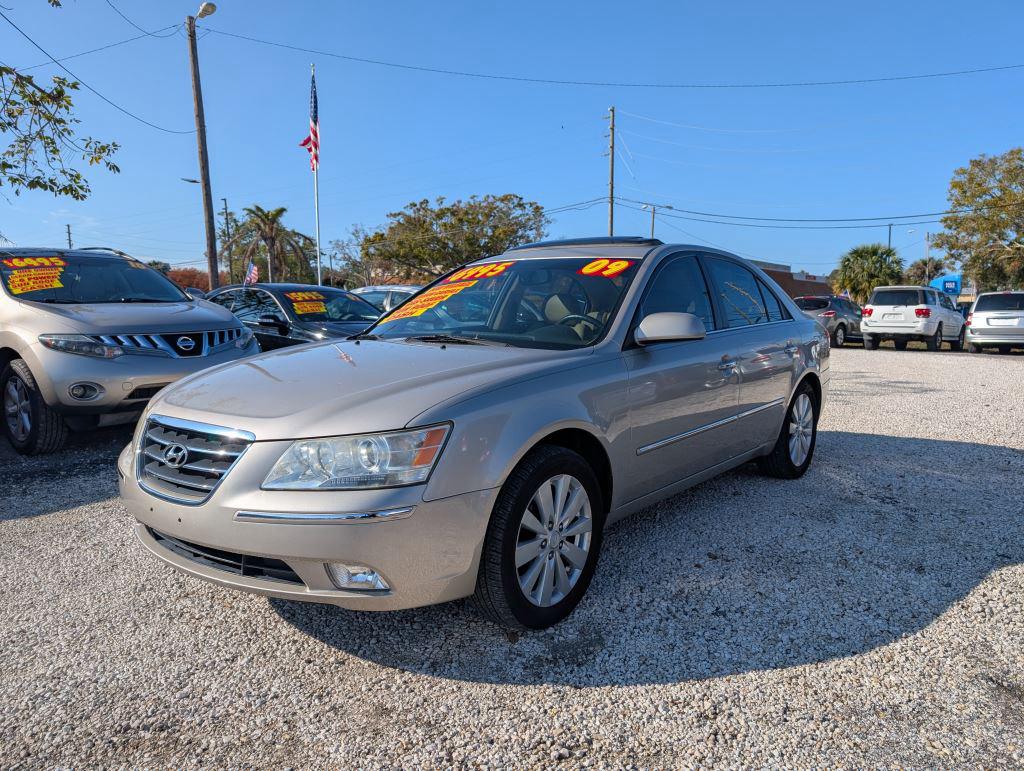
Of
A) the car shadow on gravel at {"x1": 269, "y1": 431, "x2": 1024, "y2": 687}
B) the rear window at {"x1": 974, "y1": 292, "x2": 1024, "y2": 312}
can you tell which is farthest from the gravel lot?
the rear window at {"x1": 974, "y1": 292, "x2": 1024, "y2": 312}

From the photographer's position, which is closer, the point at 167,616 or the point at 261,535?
the point at 261,535

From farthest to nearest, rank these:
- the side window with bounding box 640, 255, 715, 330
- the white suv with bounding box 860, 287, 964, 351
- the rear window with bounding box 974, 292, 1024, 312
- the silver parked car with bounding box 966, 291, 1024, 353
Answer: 1. the white suv with bounding box 860, 287, 964, 351
2. the rear window with bounding box 974, 292, 1024, 312
3. the silver parked car with bounding box 966, 291, 1024, 353
4. the side window with bounding box 640, 255, 715, 330

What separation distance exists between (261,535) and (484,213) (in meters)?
40.0

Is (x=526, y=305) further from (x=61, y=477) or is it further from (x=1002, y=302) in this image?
(x=1002, y=302)

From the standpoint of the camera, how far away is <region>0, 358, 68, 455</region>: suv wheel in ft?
17.2

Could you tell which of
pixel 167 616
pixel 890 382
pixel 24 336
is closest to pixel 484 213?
pixel 890 382

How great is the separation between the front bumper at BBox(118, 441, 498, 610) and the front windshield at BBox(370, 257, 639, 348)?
43.8 inches

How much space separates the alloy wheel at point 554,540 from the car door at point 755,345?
5.17 feet

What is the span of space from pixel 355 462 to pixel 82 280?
5097 millimetres

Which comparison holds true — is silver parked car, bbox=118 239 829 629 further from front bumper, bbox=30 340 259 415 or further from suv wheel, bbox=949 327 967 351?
suv wheel, bbox=949 327 967 351

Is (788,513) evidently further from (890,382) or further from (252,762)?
(890,382)

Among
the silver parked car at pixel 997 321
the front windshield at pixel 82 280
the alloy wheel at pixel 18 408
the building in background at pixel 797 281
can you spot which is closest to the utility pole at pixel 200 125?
the front windshield at pixel 82 280

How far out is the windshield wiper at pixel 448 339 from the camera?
131 inches

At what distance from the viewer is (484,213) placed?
134 ft
